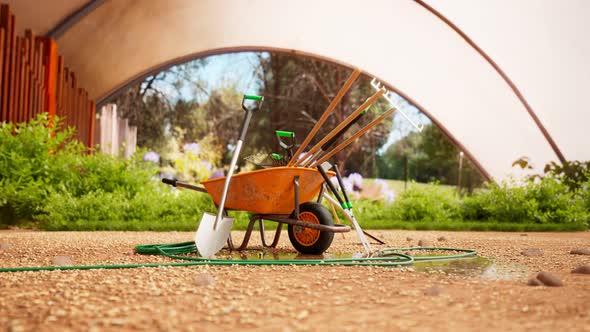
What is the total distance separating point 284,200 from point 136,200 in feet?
9.52

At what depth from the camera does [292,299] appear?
1711mm

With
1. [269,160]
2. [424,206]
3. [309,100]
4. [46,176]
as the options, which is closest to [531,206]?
[424,206]

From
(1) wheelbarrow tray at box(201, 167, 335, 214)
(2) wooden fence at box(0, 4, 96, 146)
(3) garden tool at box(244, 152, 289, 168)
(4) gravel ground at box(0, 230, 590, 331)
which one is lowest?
(4) gravel ground at box(0, 230, 590, 331)

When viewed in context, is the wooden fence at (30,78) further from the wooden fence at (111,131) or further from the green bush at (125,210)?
the wooden fence at (111,131)

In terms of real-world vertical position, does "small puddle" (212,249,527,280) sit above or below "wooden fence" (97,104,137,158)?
below

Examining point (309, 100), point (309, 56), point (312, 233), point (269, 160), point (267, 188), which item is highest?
point (309, 100)

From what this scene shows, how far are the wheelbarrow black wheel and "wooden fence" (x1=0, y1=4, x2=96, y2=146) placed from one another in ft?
12.3

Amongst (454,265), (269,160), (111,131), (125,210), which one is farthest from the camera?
(111,131)

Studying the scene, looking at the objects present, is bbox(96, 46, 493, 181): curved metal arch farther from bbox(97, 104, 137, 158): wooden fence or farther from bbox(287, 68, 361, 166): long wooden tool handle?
bbox(287, 68, 361, 166): long wooden tool handle

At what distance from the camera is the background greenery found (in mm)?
5109

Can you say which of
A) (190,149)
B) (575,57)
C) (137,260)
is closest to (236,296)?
(137,260)

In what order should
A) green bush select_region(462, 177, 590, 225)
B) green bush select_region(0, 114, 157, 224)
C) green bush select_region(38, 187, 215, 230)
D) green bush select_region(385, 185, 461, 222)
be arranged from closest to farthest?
green bush select_region(38, 187, 215, 230) → green bush select_region(0, 114, 157, 224) → green bush select_region(462, 177, 590, 225) → green bush select_region(385, 185, 461, 222)

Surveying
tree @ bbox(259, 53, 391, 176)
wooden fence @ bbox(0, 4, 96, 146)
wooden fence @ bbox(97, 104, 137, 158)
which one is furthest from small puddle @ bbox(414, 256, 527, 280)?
tree @ bbox(259, 53, 391, 176)

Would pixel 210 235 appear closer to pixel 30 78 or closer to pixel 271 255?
pixel 271 255
